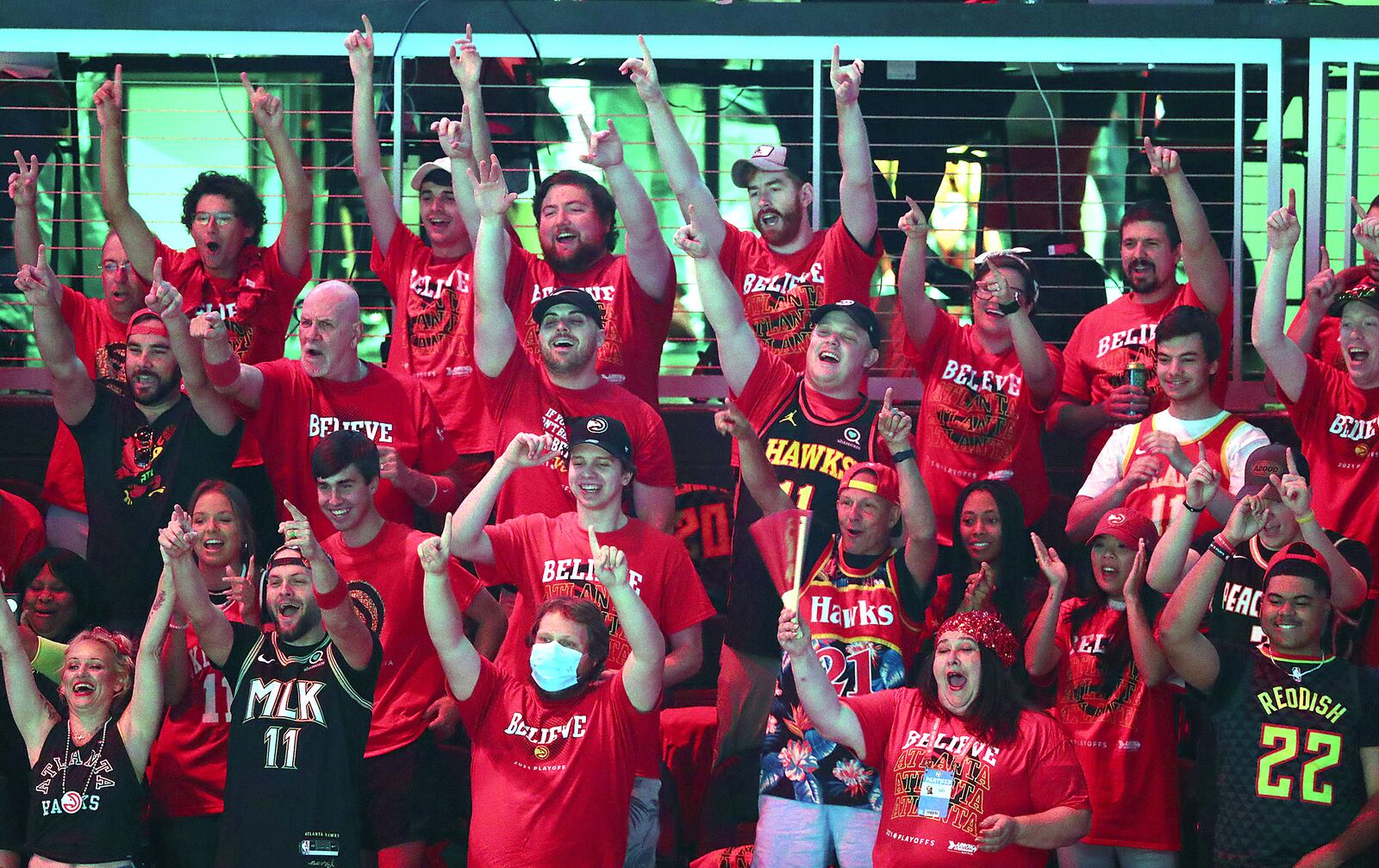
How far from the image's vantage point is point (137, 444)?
5.81 m

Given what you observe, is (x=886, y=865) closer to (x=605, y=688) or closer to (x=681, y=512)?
(x=605, y=688)

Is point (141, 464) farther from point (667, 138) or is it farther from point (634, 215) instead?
point (667, 138)

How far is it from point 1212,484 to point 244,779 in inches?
111

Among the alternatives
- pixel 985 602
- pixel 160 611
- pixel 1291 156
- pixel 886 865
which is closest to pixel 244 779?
pixel 160 611

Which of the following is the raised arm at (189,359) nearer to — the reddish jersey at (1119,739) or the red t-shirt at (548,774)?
the red t-shirt at (548,774)

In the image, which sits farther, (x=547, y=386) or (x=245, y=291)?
(x=245, y=291)

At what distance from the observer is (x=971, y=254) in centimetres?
831

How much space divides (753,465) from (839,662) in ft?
2.10

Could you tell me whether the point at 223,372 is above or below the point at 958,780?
above

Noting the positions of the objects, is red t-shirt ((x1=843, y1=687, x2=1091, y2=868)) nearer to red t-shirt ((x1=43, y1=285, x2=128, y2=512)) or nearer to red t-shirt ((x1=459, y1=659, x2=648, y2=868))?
red t-shirt ((x1=459, y1=659, x2=648, y2=868))

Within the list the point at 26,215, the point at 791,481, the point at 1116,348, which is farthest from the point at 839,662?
the point at 26,215

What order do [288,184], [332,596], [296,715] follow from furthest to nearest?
[288,184], [296,715], [332,596]

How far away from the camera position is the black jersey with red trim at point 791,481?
5590mm

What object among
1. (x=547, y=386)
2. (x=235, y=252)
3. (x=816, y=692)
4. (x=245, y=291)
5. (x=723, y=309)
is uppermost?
(x=235, y=252)
